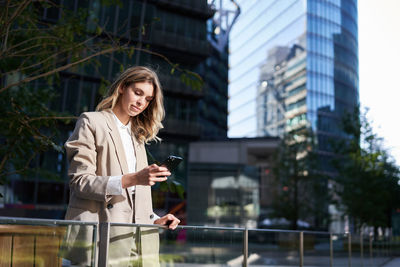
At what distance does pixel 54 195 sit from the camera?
25.6m

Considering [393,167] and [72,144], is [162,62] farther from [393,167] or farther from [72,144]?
[72,144]

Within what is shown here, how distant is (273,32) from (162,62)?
40853 millimetres

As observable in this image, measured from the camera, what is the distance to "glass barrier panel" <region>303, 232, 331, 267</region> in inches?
239

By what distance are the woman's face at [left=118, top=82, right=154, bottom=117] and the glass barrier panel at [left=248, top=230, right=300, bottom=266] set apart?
2.40 meters

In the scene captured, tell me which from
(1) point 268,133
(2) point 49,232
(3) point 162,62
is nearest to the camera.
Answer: (2) point 49,232

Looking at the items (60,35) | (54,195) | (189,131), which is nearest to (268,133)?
(189,131)

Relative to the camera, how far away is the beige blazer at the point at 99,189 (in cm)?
223

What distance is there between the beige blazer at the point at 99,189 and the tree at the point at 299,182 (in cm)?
2311

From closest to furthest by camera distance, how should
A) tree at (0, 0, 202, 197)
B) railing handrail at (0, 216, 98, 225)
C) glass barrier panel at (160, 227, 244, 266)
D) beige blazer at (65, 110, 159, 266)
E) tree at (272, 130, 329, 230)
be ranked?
railing handrail at (0, 216, 98, 225) < beige blazer at (65, 110, 159, 266) < glass barrier panel at (160, 227, 244, 266) < tree at (0, 0, 202, 197) < tree at (272, 130, 329, 230)

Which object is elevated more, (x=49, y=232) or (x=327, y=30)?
(x=327, y=30)

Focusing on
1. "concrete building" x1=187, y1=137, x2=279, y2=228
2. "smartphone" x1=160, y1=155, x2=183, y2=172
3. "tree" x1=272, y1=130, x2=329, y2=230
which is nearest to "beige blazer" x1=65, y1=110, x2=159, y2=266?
"smartphone" x1=160, y1=155, x2=183, y2=172

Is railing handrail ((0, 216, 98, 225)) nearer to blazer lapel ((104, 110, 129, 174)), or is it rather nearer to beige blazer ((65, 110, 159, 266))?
beige blazer ((65, 110, 159, 266))

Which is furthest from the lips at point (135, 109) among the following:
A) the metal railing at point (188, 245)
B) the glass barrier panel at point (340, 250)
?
the glass barrier panel at point (340, 250)

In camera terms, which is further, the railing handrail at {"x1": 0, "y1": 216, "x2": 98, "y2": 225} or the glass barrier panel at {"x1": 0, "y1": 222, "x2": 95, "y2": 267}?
the glass barrier panel at {"x1": 0, "y1": 222, "x2": 95, "y2": 267}
